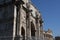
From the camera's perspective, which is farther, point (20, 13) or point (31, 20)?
point (31, 20)

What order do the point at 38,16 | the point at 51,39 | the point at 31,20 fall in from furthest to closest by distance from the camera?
1. the point at 51,39
2. the point at 38,16
3. the point at 31,20

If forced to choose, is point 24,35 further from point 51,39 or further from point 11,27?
point 51,39

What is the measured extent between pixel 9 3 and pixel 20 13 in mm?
1893

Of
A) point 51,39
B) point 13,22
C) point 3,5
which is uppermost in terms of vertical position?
point 3,5

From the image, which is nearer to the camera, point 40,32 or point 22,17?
point 22,17

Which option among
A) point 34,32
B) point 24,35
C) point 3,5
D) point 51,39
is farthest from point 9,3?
point 51,39

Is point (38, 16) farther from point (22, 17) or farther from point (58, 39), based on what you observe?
point (58, 39)

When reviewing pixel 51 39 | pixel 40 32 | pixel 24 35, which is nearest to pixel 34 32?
pixel 40 32

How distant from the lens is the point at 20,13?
90.9 ft

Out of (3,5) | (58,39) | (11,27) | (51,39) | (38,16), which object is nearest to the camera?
(58,39)

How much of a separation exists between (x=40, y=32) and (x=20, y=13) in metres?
8.48

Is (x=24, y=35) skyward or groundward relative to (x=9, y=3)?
groundward

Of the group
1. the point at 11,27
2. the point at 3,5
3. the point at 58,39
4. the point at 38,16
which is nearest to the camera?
the point at 58,39

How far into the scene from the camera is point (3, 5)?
2825 cm
